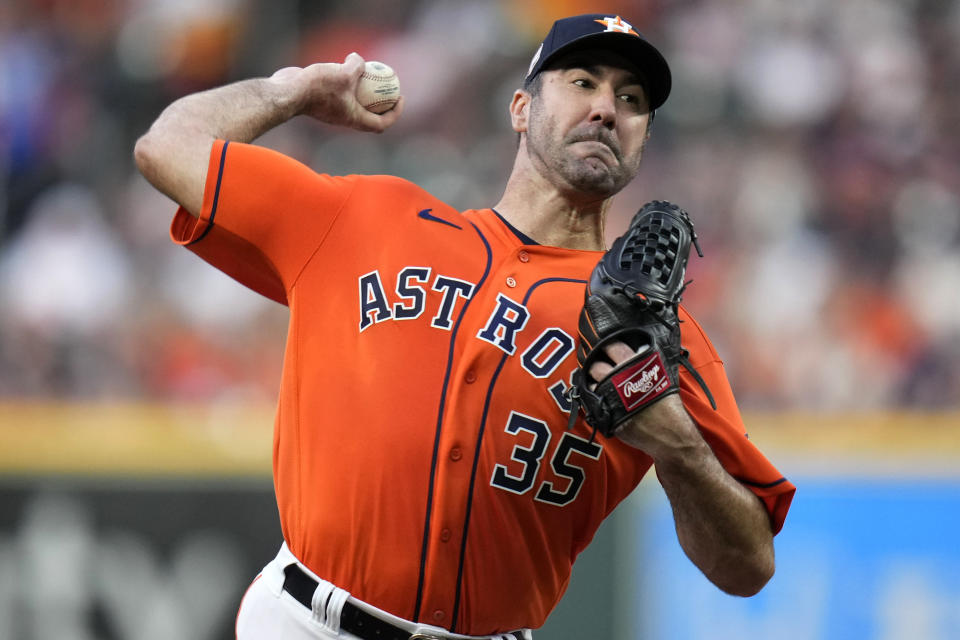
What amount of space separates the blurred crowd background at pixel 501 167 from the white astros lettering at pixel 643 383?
449 cm

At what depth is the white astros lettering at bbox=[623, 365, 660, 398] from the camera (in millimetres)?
2471

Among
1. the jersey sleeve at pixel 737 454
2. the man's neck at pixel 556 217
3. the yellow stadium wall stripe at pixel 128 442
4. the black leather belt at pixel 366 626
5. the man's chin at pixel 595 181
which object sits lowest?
the yellow stadium wall stripe at pixel 128 442

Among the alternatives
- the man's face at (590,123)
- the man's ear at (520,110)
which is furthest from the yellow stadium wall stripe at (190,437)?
the man's face at (590,123)

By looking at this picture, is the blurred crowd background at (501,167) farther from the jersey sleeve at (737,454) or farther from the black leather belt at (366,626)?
the black leather belt at (366,626)

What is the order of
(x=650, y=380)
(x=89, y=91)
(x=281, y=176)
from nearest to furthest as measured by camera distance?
(x=650, y=380), (x=281, y=176), (x=89, y=91)

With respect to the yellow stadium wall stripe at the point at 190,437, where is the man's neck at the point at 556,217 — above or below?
above

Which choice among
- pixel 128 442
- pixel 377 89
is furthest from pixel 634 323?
pixel 128 442

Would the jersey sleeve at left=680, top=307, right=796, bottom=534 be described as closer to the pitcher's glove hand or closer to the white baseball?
the pitcher's glove hand

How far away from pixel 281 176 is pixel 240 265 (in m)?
0.25

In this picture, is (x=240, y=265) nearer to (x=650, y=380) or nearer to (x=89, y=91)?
(x=650, y=380)

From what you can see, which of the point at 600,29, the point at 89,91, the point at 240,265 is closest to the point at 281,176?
the point at 240,265

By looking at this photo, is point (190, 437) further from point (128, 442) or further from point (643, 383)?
point (643, 383)

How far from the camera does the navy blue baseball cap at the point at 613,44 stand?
10.00 ft

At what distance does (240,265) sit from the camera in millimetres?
2914
